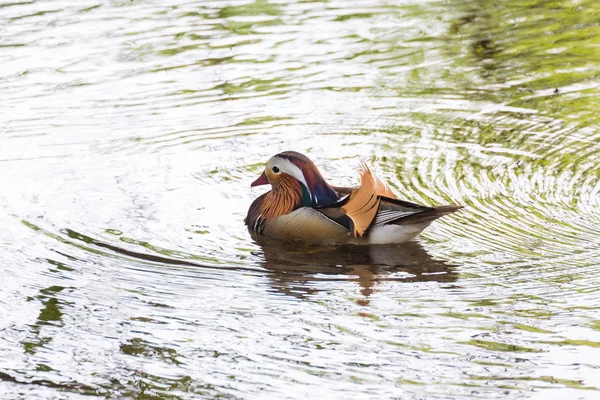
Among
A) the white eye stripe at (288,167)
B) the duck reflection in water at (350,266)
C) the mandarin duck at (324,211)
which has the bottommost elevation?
the duck reflection in water at (350,266)

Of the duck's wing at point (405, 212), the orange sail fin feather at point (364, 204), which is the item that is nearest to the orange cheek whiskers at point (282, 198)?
the orange sail fin feather at point (364, 204)

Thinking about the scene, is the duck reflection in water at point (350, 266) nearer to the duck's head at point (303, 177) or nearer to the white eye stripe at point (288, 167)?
the duck's head at point (303, 177)

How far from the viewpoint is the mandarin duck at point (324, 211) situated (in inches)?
320

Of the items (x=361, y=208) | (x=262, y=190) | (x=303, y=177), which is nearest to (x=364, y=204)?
(x=361, y=208)

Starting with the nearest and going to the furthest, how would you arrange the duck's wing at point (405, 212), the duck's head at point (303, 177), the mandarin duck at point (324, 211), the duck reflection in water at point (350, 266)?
the duck reflection in water at point (350, 266)
the duck's wing at point (405, 212)
the mandarin duck at point (324, 211)
the duck's head at point (303, 177)

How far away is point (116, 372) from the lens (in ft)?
19.6

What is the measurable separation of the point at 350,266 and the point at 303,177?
3.41 feet

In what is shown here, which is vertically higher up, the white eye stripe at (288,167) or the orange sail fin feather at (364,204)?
the white eye stripe at (288,167)

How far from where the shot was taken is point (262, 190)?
Result: 9.52 m

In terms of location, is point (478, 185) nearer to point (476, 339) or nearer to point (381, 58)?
point (476, 339)

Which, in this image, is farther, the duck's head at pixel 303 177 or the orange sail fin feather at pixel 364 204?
the duck's head at pixel 303 177

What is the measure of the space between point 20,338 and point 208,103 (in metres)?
5.02

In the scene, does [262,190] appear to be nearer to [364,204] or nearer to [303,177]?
[303,177]

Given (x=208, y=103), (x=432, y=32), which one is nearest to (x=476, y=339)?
(x=208, y=103)
